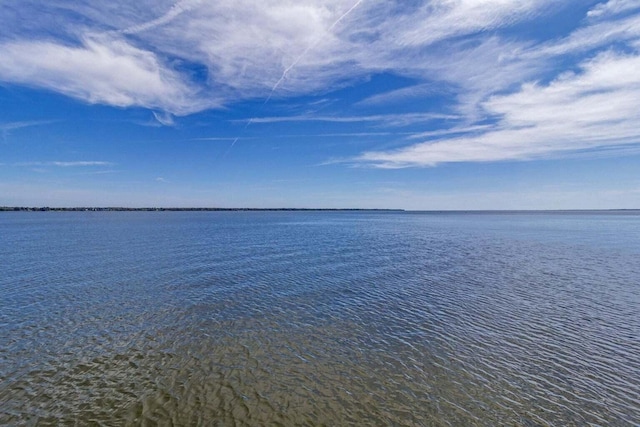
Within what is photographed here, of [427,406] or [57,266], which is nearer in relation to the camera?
[427,406]

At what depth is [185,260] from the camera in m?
34.2

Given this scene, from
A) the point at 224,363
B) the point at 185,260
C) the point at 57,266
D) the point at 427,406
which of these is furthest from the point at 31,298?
the point at 427,406

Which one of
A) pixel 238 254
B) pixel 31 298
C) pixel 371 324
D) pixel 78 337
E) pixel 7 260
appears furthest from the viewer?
pixel 238 254

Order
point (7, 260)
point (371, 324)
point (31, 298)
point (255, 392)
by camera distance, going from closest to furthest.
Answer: point (255, 392), point (371, 324), point (31, 298), point (7, 260)

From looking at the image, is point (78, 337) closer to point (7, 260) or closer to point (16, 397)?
point (16, 397)

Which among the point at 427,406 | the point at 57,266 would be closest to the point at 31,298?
the point at 57,266

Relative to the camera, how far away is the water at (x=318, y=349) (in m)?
9.68

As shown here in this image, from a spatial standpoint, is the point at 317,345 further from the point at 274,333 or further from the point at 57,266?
the point at 57,266

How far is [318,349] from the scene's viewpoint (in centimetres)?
1364

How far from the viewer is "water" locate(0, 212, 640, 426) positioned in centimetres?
968

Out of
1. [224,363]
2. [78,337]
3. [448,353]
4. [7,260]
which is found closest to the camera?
[224,363]

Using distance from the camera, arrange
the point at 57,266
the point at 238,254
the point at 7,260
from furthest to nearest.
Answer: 1. the point at 238,254
2. the point at 7,260
3. the point at 57,266

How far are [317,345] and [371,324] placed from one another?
392cm

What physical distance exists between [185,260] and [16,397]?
24814 millimetres
